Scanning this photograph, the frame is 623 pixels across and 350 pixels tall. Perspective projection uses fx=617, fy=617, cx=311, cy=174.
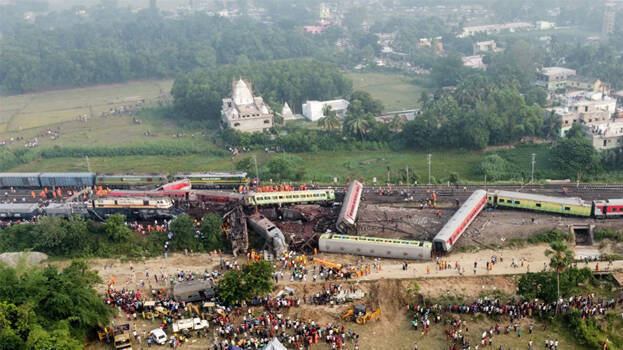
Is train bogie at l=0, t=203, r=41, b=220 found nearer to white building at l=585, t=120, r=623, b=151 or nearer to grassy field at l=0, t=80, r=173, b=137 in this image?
grassy field at l=0, t=80, r=173, b=137

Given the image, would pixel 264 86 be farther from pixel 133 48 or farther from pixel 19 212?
pixel 133 48

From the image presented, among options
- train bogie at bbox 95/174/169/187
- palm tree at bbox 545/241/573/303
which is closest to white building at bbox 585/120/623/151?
palm tree at bbox 545/241/573/303

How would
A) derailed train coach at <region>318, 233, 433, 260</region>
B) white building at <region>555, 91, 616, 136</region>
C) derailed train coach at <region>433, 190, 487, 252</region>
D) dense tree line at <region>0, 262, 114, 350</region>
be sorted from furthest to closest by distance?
white building at <region>555, 91, 616, 136</region> < derailed train coach at <region>433, 190, 487, 252</region> < derailed train coach at <region>318, 233, 433, 260</region> < dense tree line at <region>0, 262, 114, 350</region>

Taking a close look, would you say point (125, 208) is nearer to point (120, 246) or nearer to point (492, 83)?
point (120, 246)

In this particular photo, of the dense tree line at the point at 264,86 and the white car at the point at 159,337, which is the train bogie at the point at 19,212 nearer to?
the white car at the point at 159,337

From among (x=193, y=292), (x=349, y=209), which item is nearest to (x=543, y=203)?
(x=349, y=209)
